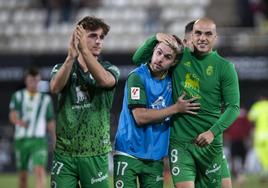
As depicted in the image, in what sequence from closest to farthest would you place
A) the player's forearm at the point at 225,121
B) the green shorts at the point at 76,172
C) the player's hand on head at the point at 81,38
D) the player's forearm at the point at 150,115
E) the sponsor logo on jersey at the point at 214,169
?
the player's hand on head at the point at 81,38, the green shorts at the point at 76,172, the player's forearm at the point at 150,115, the player's forearm at the point at 225,121, the sponsor logo on jersey at the point at 214,169

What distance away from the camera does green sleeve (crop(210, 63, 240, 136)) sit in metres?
7.74

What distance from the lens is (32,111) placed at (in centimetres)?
1408

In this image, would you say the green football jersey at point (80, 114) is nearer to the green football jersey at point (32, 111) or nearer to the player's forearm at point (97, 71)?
the player's forearm at point (97, 71)

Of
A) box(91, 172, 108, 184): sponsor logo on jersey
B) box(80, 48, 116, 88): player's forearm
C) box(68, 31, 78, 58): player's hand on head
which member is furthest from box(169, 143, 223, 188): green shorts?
box(68, 31, 78, 58): player's hand on head

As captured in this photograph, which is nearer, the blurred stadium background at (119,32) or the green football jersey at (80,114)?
the green football jersey at (80,114)

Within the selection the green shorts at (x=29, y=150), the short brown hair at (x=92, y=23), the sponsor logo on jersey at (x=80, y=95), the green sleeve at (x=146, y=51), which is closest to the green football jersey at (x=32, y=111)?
the green shorts at (x=29, y=150)

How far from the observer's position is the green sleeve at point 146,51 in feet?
25.8

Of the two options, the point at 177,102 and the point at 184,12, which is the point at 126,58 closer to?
the point at 184,12

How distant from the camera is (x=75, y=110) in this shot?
7.29 m

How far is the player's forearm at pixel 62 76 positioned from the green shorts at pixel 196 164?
5.02 feet

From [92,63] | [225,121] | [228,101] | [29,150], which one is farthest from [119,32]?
[92,63]

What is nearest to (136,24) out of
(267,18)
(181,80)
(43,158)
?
(267,18)

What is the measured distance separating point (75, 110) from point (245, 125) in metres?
12.3

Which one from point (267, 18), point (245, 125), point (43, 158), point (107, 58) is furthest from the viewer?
point (267, 18)
